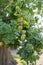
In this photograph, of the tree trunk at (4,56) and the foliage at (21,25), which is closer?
the foliage at (21,25)

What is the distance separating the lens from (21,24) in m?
1.44

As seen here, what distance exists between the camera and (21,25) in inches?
57.4

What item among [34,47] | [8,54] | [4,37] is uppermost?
[8,54]

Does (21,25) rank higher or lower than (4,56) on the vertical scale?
lower

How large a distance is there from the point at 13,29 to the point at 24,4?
233 mm

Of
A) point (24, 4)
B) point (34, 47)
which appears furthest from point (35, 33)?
point (24, 4)

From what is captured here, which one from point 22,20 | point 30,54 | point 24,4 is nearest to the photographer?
point 22,20

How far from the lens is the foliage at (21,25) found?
1.46m

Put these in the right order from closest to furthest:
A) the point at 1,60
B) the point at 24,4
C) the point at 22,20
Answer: the point at 22,20, the point at 24,4, the point at 1,60

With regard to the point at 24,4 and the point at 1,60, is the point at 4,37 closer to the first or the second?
the point at 24,4

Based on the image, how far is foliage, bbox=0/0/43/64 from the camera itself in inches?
57.3

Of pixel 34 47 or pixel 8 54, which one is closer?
pixel 34 47

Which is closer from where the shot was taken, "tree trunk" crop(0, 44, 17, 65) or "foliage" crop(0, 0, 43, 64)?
"foliage" crop(0, 0, 43, 64)

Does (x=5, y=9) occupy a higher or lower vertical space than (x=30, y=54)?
higher
